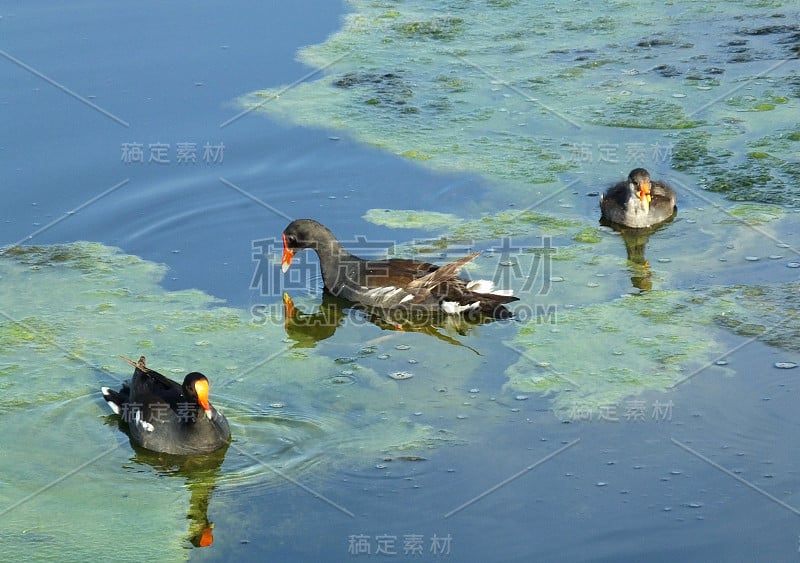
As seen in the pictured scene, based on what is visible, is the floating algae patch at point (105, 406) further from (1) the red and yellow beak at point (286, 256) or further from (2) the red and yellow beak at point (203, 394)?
(1) the red and yellow beak at point (286, 256)

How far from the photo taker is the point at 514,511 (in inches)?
235

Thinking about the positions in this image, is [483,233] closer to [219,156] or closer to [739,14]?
[219,156]

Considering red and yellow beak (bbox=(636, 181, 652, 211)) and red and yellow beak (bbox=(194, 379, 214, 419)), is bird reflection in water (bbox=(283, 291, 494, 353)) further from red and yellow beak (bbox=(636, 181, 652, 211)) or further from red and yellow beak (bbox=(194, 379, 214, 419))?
red and yellow beak (bbox=(636, 181, 652, 211))

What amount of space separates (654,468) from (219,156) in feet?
18.5

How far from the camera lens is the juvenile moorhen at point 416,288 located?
8297 millimetres

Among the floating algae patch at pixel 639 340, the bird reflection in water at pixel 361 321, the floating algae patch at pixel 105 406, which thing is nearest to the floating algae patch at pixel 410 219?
the bird reflection in water at pixel 361 321

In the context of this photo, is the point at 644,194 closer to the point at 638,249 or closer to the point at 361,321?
the point at 638,249


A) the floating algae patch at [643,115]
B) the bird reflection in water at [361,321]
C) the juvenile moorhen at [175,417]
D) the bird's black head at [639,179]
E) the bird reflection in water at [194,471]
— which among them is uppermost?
the floating algae patch at [643,115]

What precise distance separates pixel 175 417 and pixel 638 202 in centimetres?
430

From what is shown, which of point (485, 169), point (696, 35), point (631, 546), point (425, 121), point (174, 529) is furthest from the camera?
point (696, 35)

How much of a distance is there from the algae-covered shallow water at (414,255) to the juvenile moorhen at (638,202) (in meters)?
0.14

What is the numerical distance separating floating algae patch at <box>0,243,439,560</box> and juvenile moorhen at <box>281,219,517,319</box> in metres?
Answer: 0.68

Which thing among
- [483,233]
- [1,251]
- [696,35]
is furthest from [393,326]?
[696,35]

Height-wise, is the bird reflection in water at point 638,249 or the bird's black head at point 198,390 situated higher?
the bird reflection in water at point 638,249
